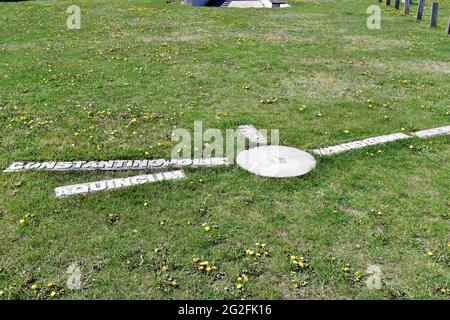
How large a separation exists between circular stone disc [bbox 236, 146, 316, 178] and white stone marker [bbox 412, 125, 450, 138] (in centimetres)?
287

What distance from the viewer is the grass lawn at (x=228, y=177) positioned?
5945mm

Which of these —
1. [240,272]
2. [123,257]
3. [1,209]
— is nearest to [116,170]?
[1,209]

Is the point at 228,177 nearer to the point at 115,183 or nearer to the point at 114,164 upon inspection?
the point at 115,183

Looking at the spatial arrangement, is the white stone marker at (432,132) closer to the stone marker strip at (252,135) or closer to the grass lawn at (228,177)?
the grass lawn at (228,177)

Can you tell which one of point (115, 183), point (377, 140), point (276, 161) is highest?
point (377, 140)

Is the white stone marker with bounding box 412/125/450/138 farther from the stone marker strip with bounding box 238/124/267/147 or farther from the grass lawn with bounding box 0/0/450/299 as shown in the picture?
the stone marker strip with bounding box 238/124/267/147

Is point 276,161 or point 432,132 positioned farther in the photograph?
point 432,132

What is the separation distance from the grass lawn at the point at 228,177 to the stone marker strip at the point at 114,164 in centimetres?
25

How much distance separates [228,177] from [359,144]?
3.11 meters

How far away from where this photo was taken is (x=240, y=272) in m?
5.97

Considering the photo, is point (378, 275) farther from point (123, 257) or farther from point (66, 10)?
point (66, 10)

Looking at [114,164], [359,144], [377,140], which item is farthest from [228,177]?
[377,140]

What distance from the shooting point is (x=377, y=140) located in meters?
9.77
